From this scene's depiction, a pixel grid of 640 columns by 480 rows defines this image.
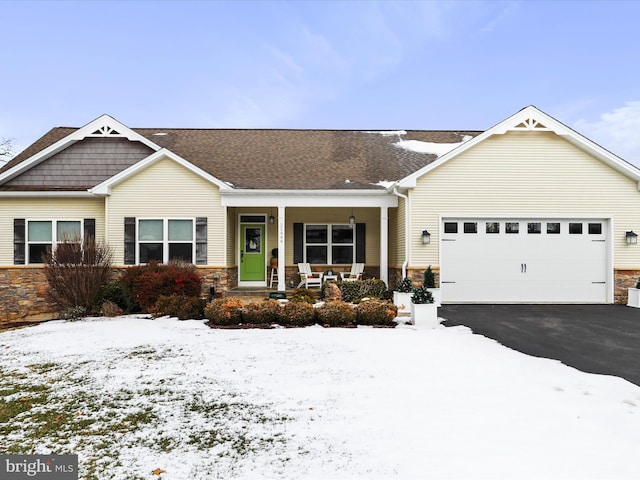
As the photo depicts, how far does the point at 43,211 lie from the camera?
13.2 meters

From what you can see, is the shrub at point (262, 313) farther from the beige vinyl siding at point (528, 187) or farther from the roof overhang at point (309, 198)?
the beige vinyl siding at point (528, 187)

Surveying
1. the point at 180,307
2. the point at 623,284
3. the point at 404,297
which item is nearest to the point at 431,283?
the point at 404,297

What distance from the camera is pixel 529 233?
12320 mm

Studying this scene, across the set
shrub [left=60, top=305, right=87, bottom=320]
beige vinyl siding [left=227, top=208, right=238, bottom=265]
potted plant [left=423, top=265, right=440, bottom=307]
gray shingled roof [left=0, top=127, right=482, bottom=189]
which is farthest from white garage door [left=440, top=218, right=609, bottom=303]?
shrub [left=60, top=305, right=87, bottom=320]

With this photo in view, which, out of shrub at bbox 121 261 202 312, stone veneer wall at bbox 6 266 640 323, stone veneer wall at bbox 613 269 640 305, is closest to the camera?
shrub at bbox 121 261 202 312

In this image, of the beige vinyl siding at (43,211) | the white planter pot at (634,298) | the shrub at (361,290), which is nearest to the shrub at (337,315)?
the shrub at (361,290)

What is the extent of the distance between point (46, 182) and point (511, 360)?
14.3 metres

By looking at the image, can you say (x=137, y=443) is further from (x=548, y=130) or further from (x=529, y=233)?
(x=548, y=130)

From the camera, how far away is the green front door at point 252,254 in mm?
14820

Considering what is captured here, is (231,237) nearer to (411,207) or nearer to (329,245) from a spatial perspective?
(329,245)

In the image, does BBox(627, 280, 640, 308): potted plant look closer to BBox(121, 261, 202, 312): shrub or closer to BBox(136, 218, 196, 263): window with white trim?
BBox(121, 261, 202, 312): shrub

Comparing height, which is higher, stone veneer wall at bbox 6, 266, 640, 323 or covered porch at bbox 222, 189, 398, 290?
covered porch at bbox 222, 189, 398, 290

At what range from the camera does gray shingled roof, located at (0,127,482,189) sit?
13.8 meters

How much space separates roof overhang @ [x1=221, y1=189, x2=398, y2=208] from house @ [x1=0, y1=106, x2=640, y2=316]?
1.3 inches
